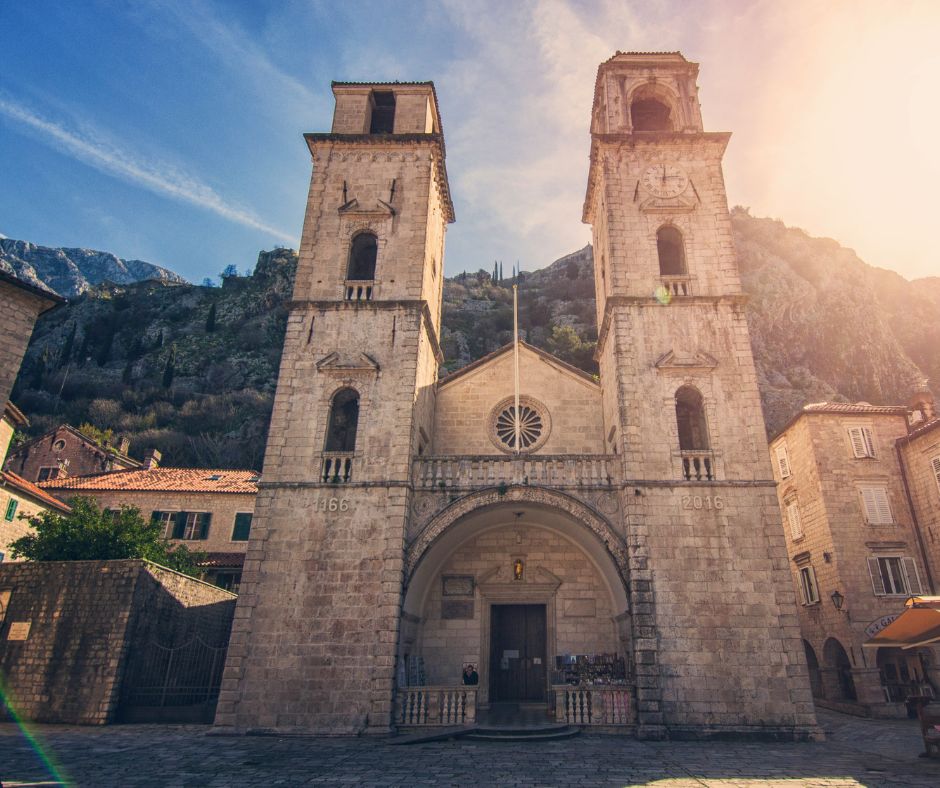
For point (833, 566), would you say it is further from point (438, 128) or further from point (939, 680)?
point (438, 128)

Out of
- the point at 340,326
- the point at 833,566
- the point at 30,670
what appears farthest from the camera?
the point at 833,566

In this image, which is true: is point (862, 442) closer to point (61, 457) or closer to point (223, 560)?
point (223, 560)

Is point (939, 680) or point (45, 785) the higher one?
point (939, 680)

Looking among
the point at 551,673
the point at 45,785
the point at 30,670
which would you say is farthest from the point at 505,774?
the point at 30,670

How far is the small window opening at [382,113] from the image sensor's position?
72.3 feet

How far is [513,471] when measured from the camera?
629 inches

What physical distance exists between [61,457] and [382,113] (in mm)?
28423

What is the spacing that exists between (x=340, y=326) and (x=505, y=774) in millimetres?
12377

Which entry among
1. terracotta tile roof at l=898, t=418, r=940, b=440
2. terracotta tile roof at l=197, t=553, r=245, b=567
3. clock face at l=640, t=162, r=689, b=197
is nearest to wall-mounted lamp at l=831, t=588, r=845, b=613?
terracotta tile roof at l=898, t=418, r=940, b=440

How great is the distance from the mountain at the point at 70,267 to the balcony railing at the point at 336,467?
131132 millimetres

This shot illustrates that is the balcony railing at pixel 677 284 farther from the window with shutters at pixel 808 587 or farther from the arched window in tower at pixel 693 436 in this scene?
the window with shutters at pixel 808 587

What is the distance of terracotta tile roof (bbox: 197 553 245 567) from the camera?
25.9m

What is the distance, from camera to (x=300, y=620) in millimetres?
14203

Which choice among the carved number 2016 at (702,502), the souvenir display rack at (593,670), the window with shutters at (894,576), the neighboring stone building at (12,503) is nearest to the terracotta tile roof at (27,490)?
the neighboring stone building at (12,503)
